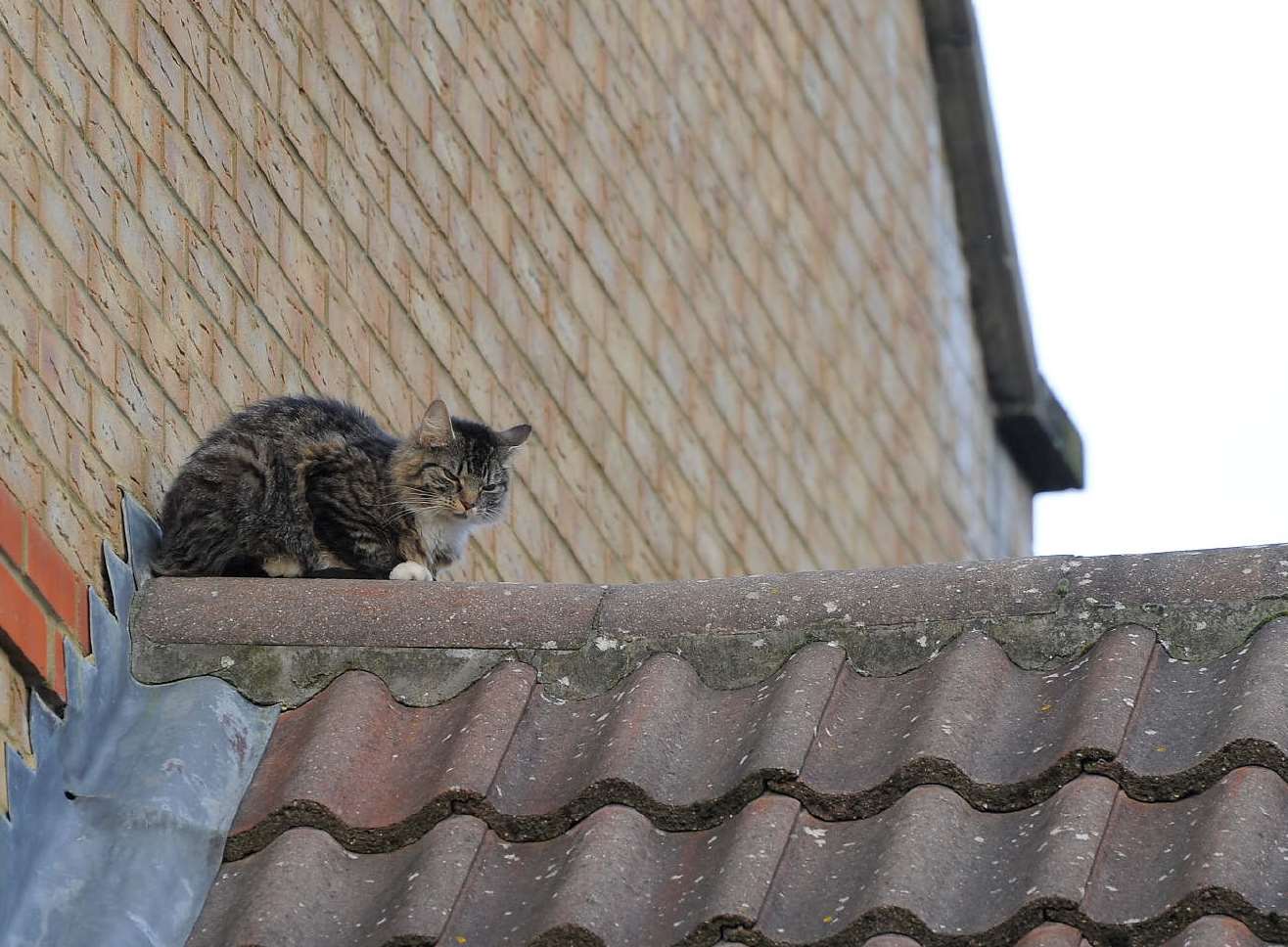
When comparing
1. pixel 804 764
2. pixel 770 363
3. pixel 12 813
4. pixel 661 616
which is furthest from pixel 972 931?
pixel 770 363

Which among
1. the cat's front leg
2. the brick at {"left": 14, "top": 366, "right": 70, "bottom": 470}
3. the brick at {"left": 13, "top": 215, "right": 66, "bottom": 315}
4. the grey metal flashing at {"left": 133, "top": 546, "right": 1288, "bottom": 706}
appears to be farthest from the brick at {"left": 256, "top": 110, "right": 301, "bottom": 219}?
the grey metal flashing at {"left": 133, "top": 546, "right": 1288, "bottom": 706}

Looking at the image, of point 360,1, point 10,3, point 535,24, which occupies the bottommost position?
point 10,3

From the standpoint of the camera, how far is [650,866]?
121 inches

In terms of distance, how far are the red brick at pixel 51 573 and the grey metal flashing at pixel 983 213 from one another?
24.1ft

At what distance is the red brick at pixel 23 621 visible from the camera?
11.1ft

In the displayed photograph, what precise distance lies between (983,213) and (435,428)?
5831 mm

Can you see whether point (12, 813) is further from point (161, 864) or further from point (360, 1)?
point (360, 1)

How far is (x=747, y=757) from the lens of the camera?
3.27 m

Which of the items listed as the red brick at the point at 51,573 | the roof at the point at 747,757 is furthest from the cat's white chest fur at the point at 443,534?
the red brick at the point at 51,573

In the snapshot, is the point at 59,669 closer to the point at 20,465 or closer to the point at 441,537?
the point at 20,465

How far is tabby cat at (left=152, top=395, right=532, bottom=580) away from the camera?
13.9 feet

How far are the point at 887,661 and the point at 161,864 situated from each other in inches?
46.6

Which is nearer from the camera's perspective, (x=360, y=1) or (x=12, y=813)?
(x=12, y=813)

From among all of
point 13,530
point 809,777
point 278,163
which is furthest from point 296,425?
point 809,777
